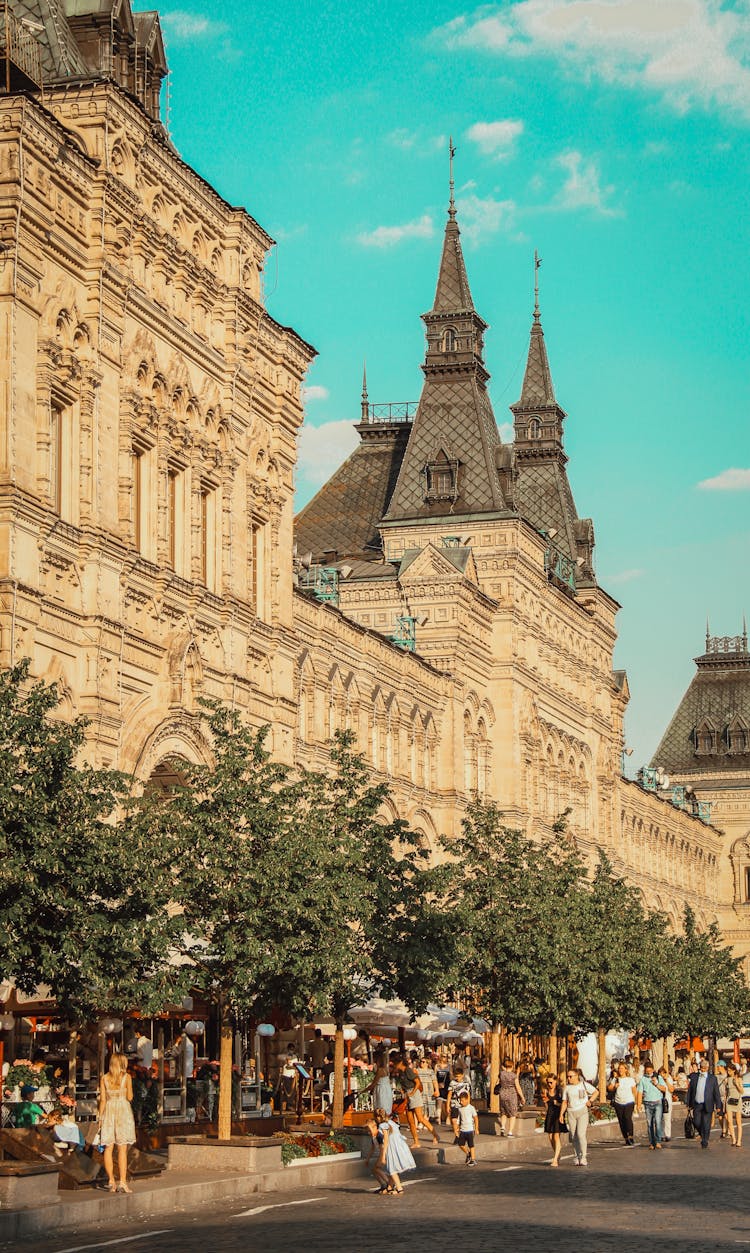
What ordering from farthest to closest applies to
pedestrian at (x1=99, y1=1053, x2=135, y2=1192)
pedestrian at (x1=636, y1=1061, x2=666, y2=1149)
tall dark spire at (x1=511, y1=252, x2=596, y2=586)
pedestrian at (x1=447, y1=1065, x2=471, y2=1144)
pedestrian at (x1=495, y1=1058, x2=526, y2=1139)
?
tall dark spire at (x1=511, y1=252, x2=596, y2=586) < pedestrian at (x1=636, y1=1061, x2=666, y2=1149) < pedestrian at (x1=495, y1=1058, x2=526, y2=1139) < pedestrian at (x1=447, y1=1065, x2=471, y2=1144) < pedestrian at (x1=99, y1=1053, x2=135, y2=1192)

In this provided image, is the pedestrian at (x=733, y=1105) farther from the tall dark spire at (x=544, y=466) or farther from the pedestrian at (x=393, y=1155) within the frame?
the tall dark spire at (x=544, y=466)

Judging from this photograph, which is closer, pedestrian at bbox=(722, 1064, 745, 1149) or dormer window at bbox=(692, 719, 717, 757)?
pedestrian at bbox=(722, 1064, 745, 1149)

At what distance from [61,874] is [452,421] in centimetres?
5607

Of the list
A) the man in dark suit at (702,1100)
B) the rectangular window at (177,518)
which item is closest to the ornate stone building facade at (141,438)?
the rectangular window at (177,518)

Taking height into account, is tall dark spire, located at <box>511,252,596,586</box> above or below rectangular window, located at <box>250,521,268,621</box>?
above

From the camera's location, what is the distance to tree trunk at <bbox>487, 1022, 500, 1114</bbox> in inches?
1861

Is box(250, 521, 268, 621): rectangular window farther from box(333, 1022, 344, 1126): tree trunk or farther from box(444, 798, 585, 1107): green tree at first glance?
box(333, 1022, 344, 1126): tree trunk

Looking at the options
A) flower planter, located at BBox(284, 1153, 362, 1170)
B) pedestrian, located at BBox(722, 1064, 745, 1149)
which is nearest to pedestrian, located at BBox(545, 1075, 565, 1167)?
flower planter, located at BBox(284, 1153, 362, 1170)

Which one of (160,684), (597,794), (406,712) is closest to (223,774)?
(160,684)

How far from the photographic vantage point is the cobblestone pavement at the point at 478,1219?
2127 cm

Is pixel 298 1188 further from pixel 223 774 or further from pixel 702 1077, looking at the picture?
pixel 702 1077

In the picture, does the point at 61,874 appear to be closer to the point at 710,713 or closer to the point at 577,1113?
the point at 577,1113

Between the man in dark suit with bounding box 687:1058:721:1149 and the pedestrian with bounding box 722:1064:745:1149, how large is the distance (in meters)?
1.73

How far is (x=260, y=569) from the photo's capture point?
42906mm
